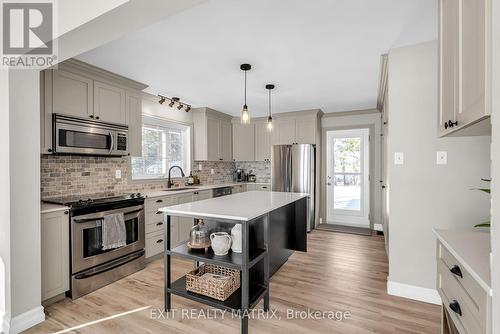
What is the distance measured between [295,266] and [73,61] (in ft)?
11.2

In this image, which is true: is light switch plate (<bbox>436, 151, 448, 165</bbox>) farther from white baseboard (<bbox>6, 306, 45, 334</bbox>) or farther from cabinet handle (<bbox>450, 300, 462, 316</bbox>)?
white baseboard (<bbox>6, 306, 45, 334</bbox>)

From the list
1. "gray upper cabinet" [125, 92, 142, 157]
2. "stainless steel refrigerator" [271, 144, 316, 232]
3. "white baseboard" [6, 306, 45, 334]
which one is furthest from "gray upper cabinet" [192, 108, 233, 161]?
"white baseboard" [6, 306, 45, 334]

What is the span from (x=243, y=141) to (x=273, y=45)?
3.48 meters

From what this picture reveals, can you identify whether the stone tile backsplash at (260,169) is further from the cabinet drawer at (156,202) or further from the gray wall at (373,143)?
the cabinet drawer at (156,202)

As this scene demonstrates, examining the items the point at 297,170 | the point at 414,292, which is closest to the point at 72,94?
the point at 297,170

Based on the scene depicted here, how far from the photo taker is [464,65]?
1.09 meters

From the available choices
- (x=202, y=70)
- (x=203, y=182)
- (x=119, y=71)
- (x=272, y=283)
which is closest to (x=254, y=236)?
(x=272, y=283)

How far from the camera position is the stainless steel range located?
2393mm

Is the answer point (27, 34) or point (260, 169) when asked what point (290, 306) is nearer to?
point (27, 34)

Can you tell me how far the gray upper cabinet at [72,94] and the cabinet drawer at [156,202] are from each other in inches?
48.5

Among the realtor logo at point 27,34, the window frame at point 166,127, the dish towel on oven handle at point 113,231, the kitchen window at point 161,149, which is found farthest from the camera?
the kitchen window at point 161,149

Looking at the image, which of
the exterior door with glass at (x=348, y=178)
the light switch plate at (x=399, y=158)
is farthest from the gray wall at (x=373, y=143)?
the light switch plate at (x=399, y=158)

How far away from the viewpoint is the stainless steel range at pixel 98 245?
94.2 inches

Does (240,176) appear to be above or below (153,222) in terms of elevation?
above
